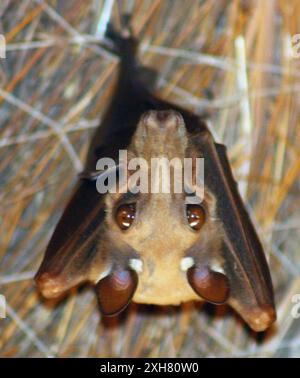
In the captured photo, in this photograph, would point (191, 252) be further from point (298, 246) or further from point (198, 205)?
point (298, 246)

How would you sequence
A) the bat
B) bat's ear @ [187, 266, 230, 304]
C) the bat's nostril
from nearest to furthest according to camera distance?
the bat's nostril, bat's ear @ [187, 266, 230, 304], the bat

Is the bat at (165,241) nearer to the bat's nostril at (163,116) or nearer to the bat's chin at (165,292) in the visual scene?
the bat's chin at (165,292)

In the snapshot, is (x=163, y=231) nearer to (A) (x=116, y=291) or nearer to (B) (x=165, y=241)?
(B) (x=165, y=241)

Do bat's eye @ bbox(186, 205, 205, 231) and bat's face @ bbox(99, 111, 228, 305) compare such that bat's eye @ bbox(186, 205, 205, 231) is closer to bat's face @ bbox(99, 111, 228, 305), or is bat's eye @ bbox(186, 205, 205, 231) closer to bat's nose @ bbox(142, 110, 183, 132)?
bat's face @ bbox(99, 111, 228, 305)

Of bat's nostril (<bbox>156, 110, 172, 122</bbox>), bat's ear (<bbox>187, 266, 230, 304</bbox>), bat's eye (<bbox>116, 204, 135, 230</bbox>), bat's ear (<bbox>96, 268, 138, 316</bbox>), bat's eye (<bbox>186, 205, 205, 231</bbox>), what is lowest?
bat's ear (<bbox>96, 268, 138, 316</bbox>)

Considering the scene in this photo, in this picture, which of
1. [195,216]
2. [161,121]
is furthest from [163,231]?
[161,121]

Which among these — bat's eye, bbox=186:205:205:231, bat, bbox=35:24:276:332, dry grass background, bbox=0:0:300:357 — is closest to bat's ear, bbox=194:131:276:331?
bat, bbox=35:24:276:332

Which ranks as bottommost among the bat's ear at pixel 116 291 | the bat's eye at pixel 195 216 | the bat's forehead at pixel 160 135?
the bat's ear at pixel 116 291

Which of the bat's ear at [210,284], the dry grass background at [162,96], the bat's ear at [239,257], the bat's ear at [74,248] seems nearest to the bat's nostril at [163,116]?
the bat's ear at [239,257]
